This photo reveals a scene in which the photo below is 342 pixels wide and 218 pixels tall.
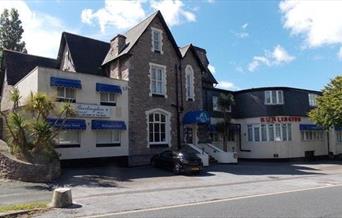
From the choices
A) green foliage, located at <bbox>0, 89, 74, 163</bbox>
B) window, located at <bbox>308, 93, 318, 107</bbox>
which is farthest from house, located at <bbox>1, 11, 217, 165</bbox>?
window, located at <bbox>308, 93, 318, 107</bbox>

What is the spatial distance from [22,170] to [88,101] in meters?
8.50

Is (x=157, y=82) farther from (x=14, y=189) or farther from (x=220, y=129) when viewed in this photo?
(x=14, y=189)

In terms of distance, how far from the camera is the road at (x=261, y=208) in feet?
36.9

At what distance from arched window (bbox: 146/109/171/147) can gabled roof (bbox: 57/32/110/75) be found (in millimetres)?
5702

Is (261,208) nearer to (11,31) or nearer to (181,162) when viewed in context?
(181,162)

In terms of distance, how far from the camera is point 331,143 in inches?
1724

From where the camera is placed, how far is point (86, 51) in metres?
33.0

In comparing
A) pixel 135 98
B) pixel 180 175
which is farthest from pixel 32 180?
pixel 135 98

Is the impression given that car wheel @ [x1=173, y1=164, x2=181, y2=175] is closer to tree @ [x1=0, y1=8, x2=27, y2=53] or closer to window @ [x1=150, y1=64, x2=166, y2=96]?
window @ [x1=150, y1=64, x2=166, y2=96]

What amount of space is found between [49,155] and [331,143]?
33.2m

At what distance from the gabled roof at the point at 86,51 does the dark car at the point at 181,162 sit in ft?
33.0

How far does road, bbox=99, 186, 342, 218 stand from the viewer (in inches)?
443

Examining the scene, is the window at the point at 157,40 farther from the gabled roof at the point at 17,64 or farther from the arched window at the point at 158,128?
the gabled roof at the point at 17,64

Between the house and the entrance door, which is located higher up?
the house
